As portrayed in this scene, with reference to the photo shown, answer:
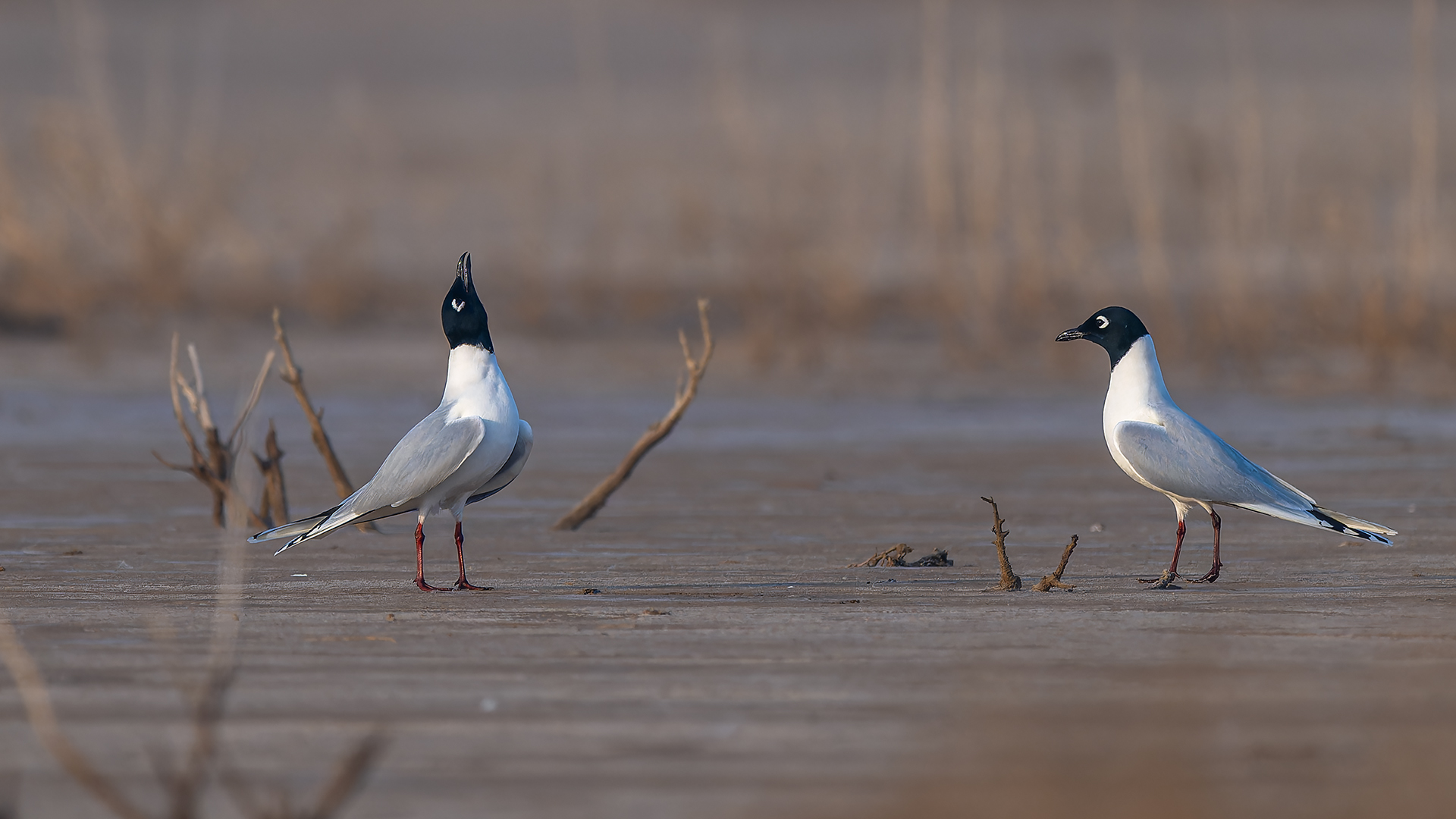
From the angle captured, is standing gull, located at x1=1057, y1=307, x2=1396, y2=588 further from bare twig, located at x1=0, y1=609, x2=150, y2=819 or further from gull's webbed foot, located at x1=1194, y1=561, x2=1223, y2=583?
bare twig, located at x1=0, y1=609, x2=150, y2=819

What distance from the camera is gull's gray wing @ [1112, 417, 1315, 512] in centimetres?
767

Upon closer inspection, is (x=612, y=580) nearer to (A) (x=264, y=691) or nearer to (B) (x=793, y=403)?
(A) (x=264, y=691)

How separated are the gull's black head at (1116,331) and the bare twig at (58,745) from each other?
14.5ft

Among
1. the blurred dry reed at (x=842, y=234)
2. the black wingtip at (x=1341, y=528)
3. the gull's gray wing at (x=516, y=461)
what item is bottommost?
the black wingtip at (x=1341, y=528)

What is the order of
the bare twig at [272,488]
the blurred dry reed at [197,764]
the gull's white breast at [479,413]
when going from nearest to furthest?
the blurred dry reed at [197,764]
the gull's white breast at [479,413]
the bare twig at [272,488]

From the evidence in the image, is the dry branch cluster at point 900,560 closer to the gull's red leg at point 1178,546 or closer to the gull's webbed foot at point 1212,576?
the gull's red leg at point 1178,546

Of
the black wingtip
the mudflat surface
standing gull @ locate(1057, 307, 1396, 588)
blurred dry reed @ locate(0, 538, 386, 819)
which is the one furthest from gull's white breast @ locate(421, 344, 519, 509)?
the black wingtip

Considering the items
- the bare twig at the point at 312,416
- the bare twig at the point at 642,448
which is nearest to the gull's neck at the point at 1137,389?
the bare twig at the point at 642,448

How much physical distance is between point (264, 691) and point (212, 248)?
64.9 ft

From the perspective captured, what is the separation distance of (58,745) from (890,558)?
425cm

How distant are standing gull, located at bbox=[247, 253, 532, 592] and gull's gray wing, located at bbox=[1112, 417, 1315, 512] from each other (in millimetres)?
2344

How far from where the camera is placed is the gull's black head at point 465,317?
7793 millimetres

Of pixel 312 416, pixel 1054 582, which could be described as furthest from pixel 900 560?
pixel 312 416

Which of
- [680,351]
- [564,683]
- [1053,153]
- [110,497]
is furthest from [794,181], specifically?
[1053,153]
